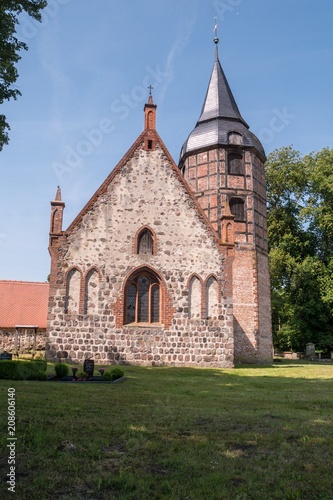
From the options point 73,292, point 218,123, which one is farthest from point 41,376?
point 218,123

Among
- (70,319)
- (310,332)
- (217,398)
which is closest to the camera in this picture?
(217,398)

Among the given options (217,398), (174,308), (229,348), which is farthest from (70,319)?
(217,398)

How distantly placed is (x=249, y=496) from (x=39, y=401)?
5.58 m

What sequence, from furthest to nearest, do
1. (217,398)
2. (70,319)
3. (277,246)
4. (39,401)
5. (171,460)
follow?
1. (277,246)
2. (70,319)
3. (217,398)
4. (39,401)
5. (171,460)

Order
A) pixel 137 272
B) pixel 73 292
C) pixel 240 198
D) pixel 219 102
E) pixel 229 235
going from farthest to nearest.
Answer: pixel 219 102
pixel 240 198
pixel 229 235
pixel 137 272
pixel 73 292

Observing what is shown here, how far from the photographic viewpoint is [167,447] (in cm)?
588

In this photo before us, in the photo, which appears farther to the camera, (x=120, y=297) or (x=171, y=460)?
(x=120, y=297)

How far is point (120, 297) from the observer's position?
67.3 ft

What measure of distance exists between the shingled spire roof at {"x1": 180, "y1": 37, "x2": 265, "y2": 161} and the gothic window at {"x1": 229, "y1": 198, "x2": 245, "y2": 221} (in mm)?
4124

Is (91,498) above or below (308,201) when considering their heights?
below

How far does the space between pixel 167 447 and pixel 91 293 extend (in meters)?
14.9

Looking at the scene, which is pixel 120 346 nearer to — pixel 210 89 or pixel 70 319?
pixel 70 319

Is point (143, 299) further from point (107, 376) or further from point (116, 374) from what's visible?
point (107, 376)

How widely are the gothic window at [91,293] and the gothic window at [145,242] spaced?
2480 millimetres
